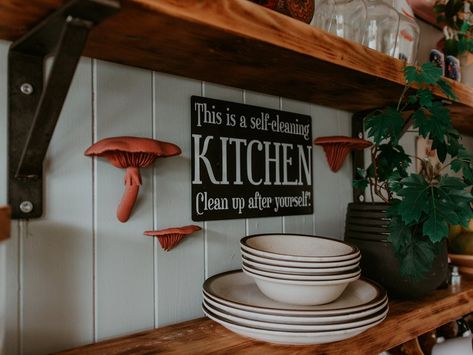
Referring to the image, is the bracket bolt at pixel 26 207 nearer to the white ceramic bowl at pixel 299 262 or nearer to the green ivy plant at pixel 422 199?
the white ceramic bowl at pixel 299 262

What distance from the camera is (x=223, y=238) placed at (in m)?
0.91

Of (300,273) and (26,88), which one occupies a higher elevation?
(26,88)

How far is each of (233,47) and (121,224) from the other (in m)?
0.39

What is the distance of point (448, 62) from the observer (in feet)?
4.36

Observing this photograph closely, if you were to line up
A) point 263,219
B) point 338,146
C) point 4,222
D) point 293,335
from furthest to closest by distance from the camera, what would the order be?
point 338,146 → point 263,219 → point 293,335 → point 4,222

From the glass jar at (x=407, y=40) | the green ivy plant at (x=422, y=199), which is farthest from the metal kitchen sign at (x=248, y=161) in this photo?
the glass jar at (x=407, y=40)

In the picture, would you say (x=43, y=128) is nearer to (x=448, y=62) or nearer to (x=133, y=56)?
(x=133, y=56)

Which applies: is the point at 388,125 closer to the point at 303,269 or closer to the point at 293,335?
the point at 303,269

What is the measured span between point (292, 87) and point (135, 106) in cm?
38

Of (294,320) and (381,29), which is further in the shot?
(381,29)

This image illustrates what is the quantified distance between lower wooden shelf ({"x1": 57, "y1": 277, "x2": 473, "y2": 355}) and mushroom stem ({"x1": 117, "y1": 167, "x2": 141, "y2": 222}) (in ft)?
0.76

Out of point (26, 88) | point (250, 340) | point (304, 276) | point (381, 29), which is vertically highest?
point (381, 29)

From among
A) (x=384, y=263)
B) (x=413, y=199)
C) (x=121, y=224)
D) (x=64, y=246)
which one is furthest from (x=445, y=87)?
(x=64, y=246)

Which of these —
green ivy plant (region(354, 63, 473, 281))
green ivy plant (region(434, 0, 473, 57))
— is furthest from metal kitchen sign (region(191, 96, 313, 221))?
green ivy plant (region(434, 0, 473, 57))
